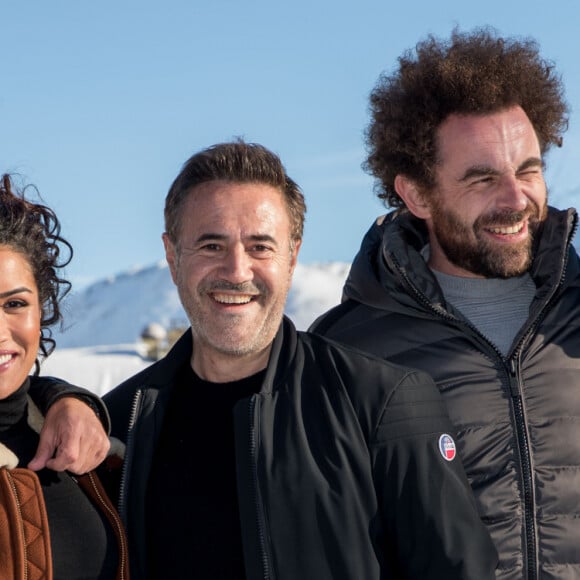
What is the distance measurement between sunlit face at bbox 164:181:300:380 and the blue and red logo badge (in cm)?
80

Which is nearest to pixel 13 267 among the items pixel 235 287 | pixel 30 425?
pixel 30 425

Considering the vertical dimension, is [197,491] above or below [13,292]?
below

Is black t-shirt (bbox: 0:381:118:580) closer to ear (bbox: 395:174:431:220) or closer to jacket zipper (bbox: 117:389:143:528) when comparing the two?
jacket zipper (bbox: 117:389:143:528)

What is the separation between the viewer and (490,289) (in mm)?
4648

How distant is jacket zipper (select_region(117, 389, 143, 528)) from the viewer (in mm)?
3829

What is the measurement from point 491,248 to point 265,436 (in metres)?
1.50

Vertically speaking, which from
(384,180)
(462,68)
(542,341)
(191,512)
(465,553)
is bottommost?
(465,553)

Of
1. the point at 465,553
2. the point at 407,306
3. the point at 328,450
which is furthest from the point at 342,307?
the point at 465,553

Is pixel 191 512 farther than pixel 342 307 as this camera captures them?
No

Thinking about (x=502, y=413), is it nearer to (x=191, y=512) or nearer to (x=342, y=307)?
(x=342, y=307)

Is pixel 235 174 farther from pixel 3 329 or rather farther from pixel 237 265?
pixel 3 329

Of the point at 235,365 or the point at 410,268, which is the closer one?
the point at 235,365

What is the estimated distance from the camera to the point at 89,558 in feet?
11.7

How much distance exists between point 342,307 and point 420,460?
4.62 ft
